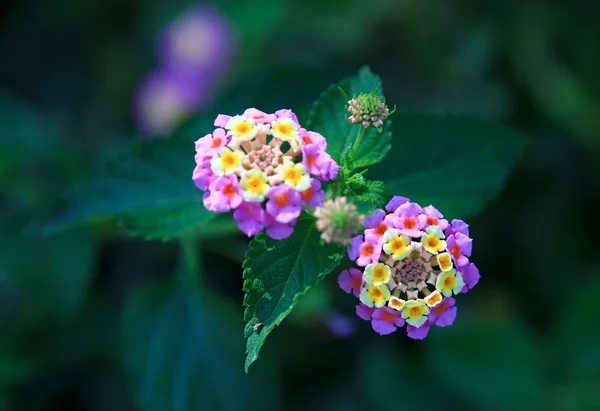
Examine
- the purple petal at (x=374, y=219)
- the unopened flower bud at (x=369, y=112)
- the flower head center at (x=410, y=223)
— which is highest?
the unopened flower bud at (x=369, y=112)

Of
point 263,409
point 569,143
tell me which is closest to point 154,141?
point 263,409

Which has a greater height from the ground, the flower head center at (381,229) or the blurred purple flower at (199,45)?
the blurred purple flower at (199,45)

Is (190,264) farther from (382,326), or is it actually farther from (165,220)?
→ (382,326)

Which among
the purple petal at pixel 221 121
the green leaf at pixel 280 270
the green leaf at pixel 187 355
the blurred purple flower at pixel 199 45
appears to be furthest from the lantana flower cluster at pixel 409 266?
the blurred purple flower at pixel 199 45

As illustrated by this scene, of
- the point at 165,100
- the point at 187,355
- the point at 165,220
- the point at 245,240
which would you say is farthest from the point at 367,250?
the point at 165,100

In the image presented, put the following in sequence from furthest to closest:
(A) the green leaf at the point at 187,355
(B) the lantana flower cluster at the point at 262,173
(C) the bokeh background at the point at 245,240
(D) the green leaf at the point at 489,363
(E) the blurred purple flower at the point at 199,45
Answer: (E) the blurred purple flower at the point at 199,45 → (D) the green leaf at the point at 489,363 → (C) the bokeh background at the point at 245,240 → (A) the green leaf at the point at 187,355 → (B) the lantana flower cluster at the point at 262,173

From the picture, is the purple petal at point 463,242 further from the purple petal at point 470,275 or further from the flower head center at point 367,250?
the flower head center at point 367,250

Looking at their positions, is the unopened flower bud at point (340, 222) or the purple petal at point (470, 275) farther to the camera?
the purple petal at point (470, 275)
